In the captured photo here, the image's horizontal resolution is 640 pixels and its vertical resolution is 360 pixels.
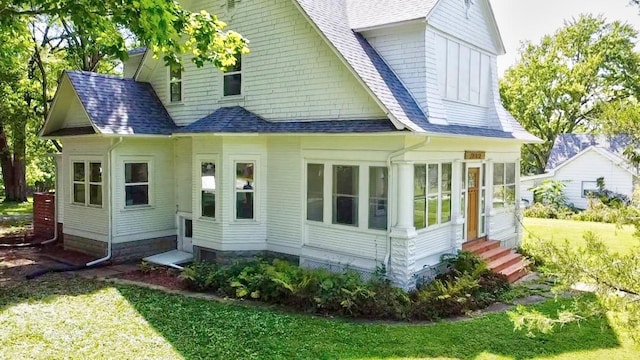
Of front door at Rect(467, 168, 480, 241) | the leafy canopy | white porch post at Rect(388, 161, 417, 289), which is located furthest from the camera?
front door at Rect(467, 168, 480, 241)

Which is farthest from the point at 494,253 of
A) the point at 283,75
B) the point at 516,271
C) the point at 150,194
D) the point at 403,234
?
the point at 150,194

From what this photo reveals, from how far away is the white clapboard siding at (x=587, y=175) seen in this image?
94.7ft

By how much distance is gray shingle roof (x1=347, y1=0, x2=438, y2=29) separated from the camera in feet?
37.1

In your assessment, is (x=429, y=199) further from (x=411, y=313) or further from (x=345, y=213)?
(x=411, y=313)

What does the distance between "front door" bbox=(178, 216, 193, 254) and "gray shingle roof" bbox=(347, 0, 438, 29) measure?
717 centimetres

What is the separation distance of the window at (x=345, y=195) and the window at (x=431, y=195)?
4.38 feet

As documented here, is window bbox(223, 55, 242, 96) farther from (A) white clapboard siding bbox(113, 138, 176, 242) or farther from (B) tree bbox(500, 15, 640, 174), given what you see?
(B) tree bbox(500, 15, 640, 174)

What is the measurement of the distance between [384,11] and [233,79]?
4.35 m

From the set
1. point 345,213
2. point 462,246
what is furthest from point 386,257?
point 462,246

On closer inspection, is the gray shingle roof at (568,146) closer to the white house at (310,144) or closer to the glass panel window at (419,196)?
the white house at (310,144)

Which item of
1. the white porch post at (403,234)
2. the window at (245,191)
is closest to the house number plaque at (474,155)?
the white porch post at (403,234)

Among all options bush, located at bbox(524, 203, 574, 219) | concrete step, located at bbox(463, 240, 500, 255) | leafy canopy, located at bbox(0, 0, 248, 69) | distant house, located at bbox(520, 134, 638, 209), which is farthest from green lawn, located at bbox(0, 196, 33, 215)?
distant house, located at bbox(520, 134, 638, 209)

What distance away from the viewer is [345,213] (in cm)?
1109

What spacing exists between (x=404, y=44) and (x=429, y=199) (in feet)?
12.2
